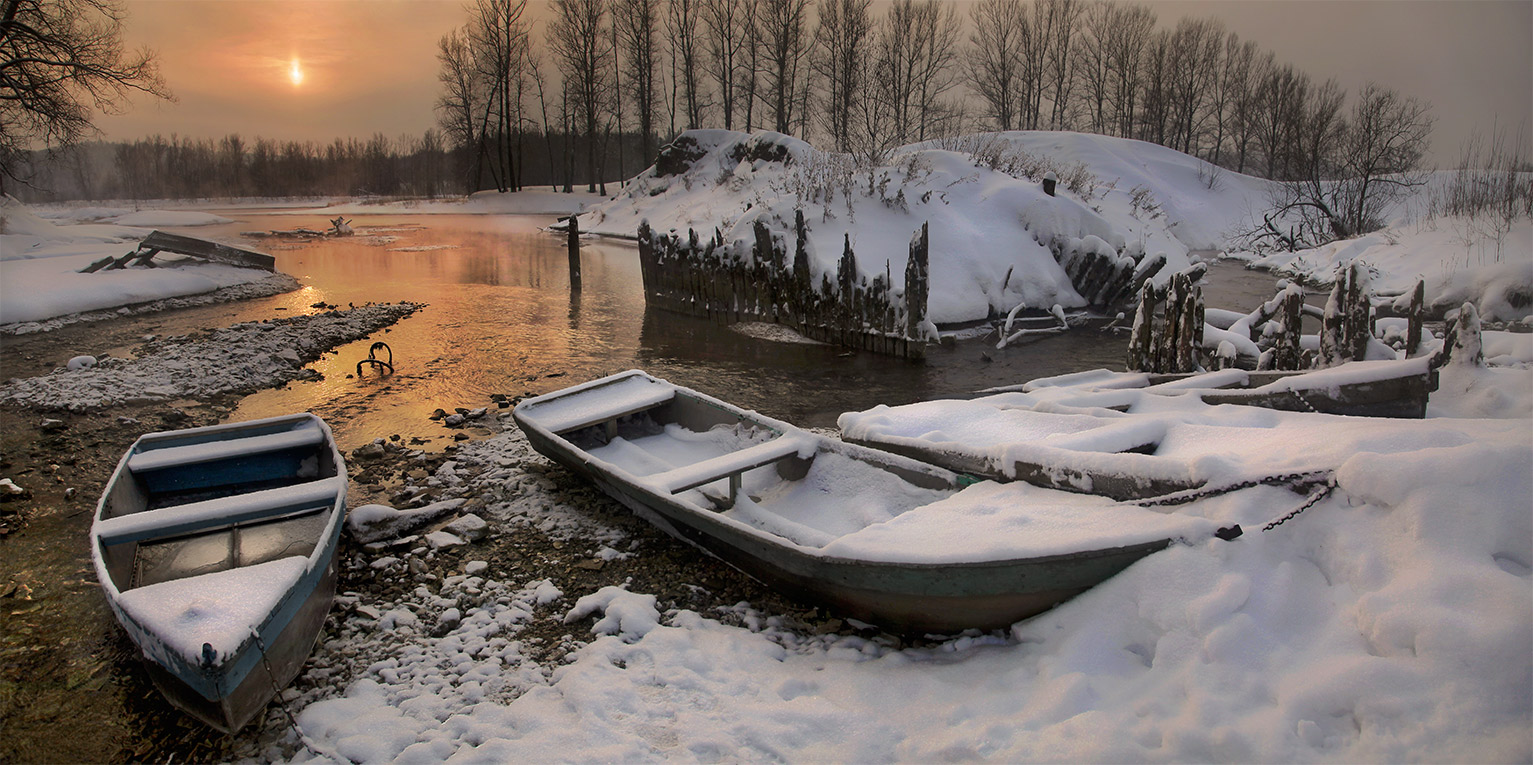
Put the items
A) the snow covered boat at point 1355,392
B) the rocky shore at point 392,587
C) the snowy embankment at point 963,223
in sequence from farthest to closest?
the snowy embankment at point 963,223, the snow covered boat at point 1355,392, the rocky shore at point 392,587

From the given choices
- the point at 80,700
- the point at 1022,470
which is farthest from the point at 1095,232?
the point at 80,700

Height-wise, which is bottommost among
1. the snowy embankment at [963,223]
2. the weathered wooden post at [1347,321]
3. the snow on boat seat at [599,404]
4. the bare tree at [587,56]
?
the snow on boat seat at [599,404]

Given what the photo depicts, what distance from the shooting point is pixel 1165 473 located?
12.5 ft

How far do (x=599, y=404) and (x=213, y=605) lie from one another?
356cm

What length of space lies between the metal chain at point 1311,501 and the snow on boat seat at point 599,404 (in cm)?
473

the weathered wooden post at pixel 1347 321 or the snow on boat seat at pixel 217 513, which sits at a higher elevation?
the weathered wooden post at pixel 1347 321

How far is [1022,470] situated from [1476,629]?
2.10 metres

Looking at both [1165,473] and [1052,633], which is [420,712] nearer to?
[1052,633]

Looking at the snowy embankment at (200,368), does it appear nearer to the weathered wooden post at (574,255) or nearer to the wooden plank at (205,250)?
the weathered wooden post at (574,255)

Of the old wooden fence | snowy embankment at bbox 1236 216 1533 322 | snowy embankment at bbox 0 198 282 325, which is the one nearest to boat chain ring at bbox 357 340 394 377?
the old wooden fence

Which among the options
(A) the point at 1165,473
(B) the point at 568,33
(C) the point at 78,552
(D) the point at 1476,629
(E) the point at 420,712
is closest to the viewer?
(D) the point at 1476,629

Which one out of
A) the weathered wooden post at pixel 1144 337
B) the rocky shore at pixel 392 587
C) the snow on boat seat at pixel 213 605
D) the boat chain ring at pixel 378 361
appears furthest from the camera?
the boat chain ring at pixel 378 361

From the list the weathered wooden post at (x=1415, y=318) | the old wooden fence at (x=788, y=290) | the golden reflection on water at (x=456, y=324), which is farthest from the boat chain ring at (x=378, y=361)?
the weathered wooden post at (x=1415, y=318)

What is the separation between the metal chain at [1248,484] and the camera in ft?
11.0
